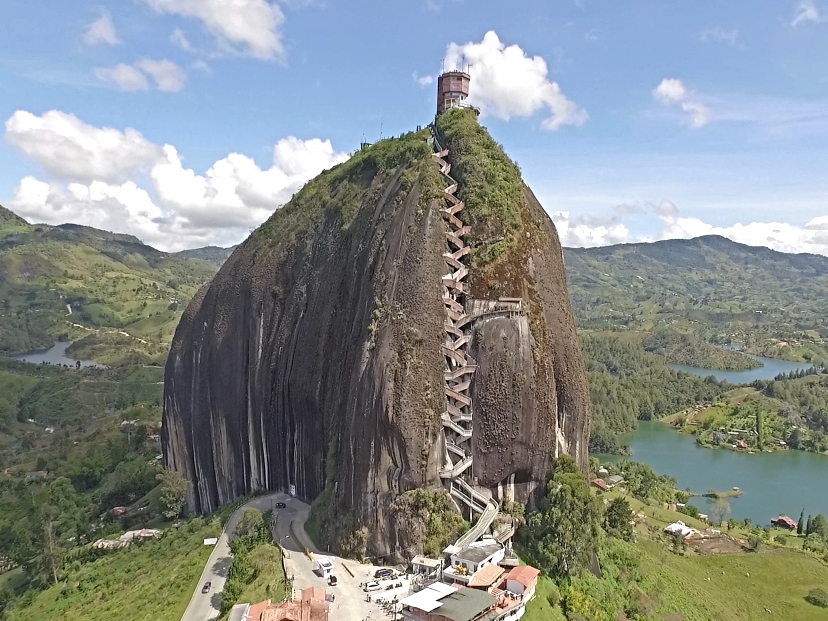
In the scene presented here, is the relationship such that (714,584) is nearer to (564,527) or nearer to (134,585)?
(564,527)

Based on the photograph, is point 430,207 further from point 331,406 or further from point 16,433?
point 16,433

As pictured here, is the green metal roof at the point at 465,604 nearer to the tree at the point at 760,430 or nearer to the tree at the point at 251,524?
the tree at the point at 251,524

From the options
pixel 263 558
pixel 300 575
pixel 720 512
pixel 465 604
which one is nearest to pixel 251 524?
pixel 263 558

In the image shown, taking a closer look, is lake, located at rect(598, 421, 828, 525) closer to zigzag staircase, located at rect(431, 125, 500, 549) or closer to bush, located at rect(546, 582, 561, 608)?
bush, located at rect(546, 582, 561, 608)

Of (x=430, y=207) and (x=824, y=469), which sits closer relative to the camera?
(x=430, y=207)

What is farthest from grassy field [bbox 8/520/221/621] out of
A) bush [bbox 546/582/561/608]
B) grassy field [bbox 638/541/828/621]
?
grassy field [bbox 638/541/828/621]

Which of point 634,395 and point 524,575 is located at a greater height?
point 524,575

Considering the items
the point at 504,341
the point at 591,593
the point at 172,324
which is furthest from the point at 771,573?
the point at 172,324
